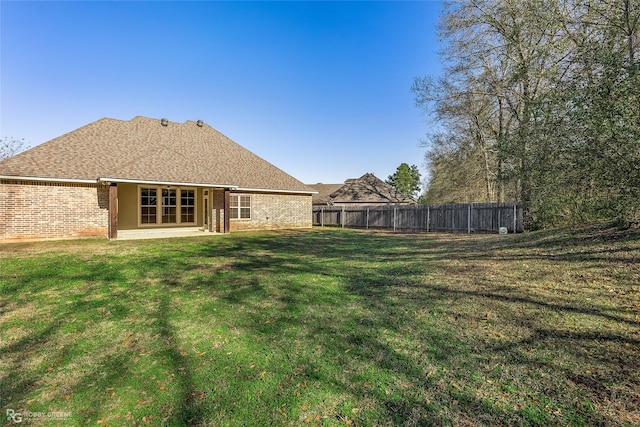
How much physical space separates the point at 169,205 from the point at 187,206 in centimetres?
102

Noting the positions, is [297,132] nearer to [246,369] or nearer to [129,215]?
[129,215]

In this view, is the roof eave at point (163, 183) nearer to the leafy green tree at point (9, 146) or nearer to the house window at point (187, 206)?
the house window at point (187, 206)

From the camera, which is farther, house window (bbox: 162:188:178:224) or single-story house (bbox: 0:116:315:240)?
house window (bbox: 162:188:178:224)

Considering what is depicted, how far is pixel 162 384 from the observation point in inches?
110

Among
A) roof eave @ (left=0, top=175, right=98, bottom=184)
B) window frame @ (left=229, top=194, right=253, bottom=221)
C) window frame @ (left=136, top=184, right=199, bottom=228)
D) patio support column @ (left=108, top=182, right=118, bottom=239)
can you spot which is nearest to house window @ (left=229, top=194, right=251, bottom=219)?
window frame @ (left=229, top=194, right=253, bottom=221)

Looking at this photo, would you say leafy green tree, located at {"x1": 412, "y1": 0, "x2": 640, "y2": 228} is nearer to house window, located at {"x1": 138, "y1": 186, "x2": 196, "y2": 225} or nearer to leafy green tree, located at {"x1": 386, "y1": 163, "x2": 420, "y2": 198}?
house window, located at {"x1": 138, "y1": 186, "x2": 196, "y2": 225}

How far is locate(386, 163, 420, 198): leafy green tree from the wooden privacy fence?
117 feet

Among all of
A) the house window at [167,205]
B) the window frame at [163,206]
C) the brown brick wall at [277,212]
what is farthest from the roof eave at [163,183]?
the house window at [167,205]

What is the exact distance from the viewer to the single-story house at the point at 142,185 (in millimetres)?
12383

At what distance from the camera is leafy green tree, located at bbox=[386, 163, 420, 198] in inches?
2266

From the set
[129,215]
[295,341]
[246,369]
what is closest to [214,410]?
[246,369]

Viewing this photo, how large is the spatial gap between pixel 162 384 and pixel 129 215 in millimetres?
16182

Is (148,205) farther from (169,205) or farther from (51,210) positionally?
(51,210)

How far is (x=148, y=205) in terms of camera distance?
1650cm
